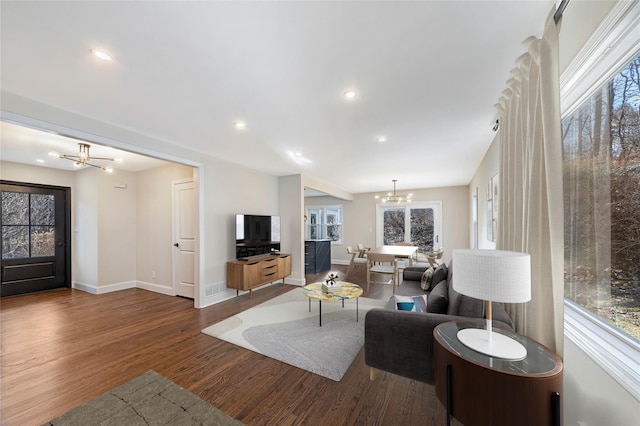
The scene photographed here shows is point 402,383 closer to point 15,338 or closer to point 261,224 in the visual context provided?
point 261,224

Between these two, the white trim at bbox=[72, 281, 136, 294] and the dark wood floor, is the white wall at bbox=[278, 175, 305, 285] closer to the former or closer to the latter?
the dark wood floor

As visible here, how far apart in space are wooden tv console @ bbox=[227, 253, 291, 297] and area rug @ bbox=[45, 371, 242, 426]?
7.31ft

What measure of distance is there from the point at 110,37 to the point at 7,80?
4.44 feet

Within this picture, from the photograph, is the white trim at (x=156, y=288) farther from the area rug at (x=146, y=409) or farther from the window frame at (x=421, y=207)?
the window frame at (x=421, y=207)

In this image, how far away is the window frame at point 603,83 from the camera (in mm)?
906

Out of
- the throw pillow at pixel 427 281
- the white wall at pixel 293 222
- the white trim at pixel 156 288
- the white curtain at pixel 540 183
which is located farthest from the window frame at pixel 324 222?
the white curtain at pixel 540 183

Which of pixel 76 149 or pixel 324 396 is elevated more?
pixel 76 149

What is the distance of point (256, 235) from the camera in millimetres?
4848

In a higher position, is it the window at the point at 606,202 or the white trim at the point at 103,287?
the window at the point at 606,202

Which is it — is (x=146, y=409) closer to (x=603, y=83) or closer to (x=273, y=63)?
(x=273, y=63)

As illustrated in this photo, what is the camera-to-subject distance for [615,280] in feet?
3.55

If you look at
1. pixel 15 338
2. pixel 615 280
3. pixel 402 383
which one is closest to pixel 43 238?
pixel 15 338

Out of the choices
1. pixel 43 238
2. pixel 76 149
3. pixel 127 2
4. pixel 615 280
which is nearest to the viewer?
pixel 615 280

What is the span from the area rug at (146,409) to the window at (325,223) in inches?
280
